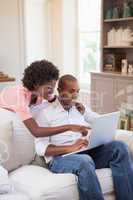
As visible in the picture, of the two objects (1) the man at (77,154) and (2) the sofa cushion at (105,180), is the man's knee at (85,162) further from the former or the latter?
(2) the sofa cushion at (105,180)

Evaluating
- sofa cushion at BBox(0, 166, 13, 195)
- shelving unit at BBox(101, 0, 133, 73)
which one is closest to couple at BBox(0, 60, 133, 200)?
sofa cushion at BBox(0, 166, 13, 195)

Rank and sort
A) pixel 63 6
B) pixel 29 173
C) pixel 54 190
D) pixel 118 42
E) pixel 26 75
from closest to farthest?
pixel 54 190
pixel 29 173
pixel 26 75
pixel 118 42
pixel 63 6

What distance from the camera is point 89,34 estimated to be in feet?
16.1

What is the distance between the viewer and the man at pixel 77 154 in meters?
1.90

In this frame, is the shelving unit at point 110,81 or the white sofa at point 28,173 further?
the shelving unit at point 110,81

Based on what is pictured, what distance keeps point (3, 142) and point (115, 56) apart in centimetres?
264

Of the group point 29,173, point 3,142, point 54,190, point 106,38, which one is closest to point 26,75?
point 3,142

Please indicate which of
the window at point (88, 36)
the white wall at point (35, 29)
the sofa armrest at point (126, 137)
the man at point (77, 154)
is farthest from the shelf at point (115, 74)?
the man at point (77, 154)

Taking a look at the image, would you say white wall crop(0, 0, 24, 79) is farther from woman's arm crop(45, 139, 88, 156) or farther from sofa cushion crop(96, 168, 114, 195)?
sofa cushion crop(96, 168, 114, 195)

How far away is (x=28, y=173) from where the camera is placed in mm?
1999

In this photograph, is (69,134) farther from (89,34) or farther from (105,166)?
(89,34)

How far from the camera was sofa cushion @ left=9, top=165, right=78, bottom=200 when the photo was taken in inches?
71.0

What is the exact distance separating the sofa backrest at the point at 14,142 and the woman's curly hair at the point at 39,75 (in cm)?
24

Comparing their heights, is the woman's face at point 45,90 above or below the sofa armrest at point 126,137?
above
